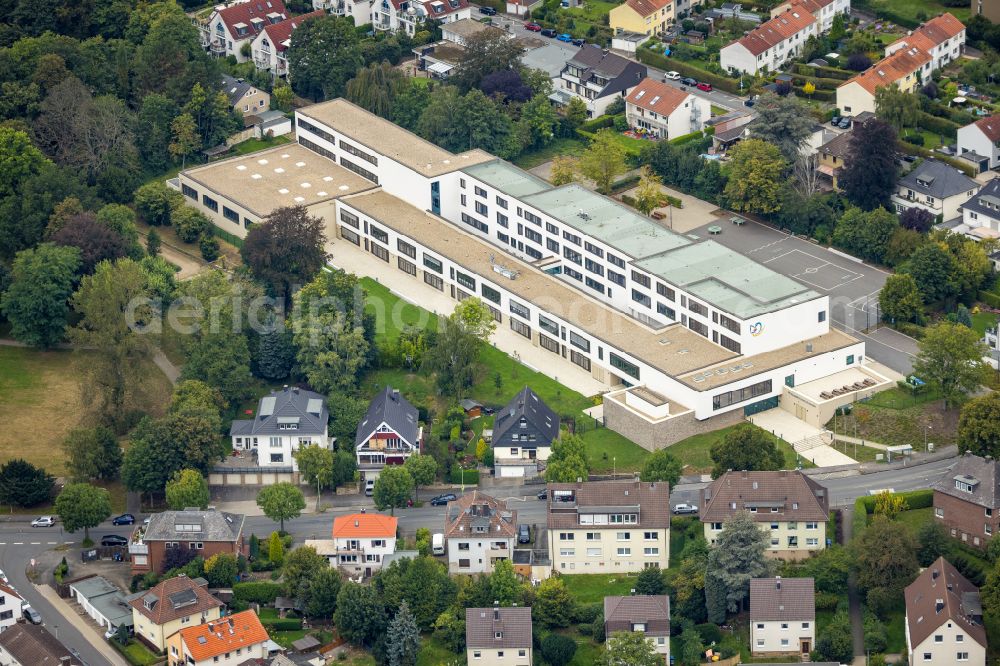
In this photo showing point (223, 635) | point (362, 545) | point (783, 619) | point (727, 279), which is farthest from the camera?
point (727, 279)

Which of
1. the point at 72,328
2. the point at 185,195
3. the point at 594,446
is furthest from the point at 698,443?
the point at 185,195

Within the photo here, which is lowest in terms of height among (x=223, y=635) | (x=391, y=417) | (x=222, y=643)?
(x=222, y=643)

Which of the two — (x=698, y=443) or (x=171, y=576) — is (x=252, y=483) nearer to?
(x=171, y=576)

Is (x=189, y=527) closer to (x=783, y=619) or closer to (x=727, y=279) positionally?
(x=783, y=619)

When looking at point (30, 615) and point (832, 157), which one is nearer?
point (30, 615)

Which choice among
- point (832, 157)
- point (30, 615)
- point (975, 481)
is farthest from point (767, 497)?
point (832, 157)

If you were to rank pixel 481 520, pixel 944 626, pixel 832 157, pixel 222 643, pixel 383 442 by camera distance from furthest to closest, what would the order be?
pixel 832 157 < pixel 383 442 < pixel 481 520 < pixel 222 643 < pixel 944 626

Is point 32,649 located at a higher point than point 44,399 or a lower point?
higher
